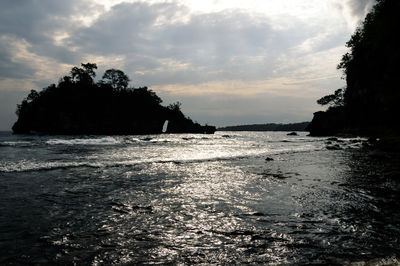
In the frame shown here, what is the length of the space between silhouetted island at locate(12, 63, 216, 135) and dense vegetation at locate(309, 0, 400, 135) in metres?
76.0

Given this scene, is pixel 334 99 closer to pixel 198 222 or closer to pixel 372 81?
pixel 372 81

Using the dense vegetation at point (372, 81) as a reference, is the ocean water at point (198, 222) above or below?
below

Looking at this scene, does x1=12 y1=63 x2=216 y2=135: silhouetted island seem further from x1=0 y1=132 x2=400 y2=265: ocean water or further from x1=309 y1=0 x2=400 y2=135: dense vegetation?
x1=0 y1=132 x2=400 y2=265: ocean water

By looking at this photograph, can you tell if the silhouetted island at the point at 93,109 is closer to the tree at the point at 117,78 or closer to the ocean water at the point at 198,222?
the tree at the point at 117,78

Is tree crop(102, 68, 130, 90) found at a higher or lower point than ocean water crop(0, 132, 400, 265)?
higher

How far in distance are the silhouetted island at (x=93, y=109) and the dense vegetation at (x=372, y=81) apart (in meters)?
76.0

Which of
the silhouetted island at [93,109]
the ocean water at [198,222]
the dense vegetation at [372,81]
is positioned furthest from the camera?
the silhouetted island at [93,109]

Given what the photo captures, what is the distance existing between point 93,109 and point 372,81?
315ft

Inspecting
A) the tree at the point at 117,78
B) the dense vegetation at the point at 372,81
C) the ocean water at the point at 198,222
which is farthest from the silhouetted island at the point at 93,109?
the ocean water at the point at 198,222

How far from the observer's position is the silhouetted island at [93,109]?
3772 inches

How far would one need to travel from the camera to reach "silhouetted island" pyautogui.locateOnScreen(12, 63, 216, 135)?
314 feet

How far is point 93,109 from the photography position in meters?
104

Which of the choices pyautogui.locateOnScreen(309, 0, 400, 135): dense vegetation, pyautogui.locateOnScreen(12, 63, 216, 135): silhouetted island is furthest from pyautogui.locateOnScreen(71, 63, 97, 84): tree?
pyautogui.locateOnScreen(309, 0, 400, 135): dense vegetation

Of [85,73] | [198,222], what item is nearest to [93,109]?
[85,73]
